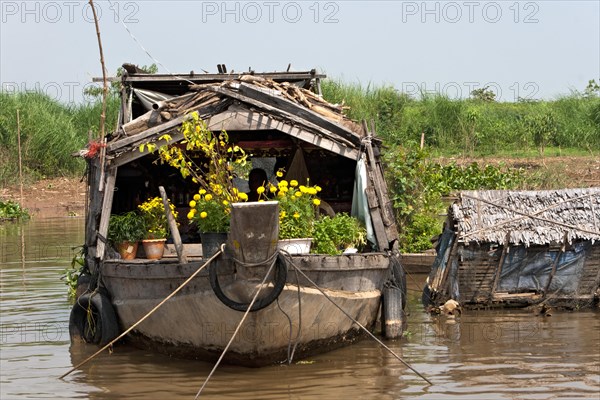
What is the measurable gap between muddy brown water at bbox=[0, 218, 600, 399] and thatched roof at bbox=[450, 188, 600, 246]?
864mm

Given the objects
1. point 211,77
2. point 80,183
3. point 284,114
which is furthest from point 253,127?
point 80,183

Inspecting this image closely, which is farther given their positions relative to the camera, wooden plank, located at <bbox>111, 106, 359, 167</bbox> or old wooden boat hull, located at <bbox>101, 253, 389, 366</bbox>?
wooden plank, located at <bbox>111, 106, 359, 167</bbox>

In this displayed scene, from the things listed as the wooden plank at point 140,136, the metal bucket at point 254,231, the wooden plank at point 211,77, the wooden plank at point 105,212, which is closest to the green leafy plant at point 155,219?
the wooden plank at point 105,212

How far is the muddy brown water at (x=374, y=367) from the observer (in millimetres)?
7801

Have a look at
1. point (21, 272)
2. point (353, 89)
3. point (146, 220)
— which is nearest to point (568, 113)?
point (353, 89)

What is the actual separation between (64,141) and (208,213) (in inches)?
799

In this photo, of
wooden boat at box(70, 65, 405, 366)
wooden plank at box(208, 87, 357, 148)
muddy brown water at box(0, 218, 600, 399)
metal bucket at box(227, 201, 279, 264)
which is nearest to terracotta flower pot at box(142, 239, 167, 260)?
wooden boat at box(70, 65, 405, 366)

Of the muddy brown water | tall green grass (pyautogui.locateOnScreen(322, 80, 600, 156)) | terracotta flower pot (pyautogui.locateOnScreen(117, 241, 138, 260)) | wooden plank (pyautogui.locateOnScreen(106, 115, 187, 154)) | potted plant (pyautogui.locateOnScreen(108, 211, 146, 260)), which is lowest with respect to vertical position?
the muddy brown water

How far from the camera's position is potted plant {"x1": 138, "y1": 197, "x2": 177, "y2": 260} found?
977 cm

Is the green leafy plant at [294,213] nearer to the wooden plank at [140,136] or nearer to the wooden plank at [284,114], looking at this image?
the wooden plank at [284,114]

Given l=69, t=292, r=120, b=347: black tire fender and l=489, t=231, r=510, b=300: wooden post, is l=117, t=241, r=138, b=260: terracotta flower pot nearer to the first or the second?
l=69, t=292, r=120, b=347: black tire fender

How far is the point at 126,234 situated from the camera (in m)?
9.70

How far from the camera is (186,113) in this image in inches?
374

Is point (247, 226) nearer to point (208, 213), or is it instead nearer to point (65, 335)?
point (208, 213)
